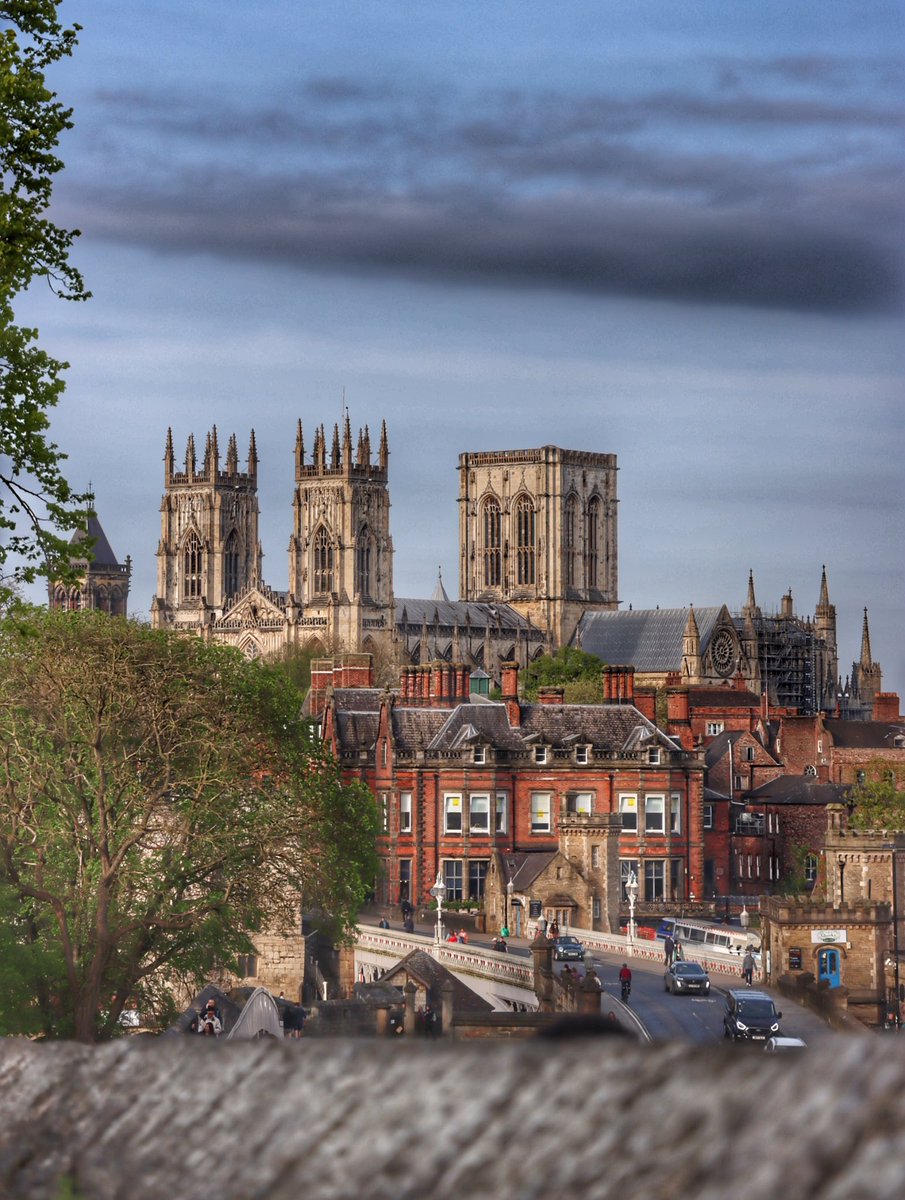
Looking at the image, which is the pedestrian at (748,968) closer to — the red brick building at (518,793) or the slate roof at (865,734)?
the red brick building at (518,793)

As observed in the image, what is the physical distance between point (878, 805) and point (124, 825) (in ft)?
180

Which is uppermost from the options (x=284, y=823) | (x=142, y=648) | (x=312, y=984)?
(x=142, y=648)

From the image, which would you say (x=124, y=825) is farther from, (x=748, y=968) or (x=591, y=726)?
(x=591, y=726)

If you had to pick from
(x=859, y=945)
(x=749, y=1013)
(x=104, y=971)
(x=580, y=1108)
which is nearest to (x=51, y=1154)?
(x=580, y=1108)

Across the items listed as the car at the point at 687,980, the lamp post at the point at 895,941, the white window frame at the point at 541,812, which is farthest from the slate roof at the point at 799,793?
the car at the point at 687,980

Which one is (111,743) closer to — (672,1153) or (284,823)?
(284,823)

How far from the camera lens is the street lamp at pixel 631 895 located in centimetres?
7102

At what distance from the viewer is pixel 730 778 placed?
99312 millimetres

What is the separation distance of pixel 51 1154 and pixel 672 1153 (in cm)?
239

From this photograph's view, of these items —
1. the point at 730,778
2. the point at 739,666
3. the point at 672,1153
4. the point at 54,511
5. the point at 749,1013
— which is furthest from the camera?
the point at 739,666

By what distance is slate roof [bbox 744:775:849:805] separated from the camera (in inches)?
3757

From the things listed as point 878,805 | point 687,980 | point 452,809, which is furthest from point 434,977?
point 878,805

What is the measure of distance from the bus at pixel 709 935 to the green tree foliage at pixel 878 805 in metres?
9.68

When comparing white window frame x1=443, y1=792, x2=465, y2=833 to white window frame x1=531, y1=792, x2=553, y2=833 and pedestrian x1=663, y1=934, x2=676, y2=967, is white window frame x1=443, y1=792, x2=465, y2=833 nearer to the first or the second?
white window frame x1=531, y1=792, x2=553, y2=833
